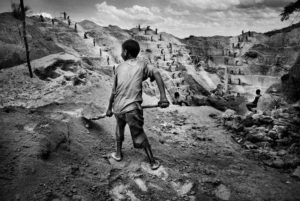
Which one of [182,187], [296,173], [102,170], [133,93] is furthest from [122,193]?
[296,173]

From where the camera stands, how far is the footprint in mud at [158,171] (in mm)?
3301

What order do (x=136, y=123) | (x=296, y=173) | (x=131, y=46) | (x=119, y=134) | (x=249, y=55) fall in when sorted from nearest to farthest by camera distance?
(x=136, y=123)
(x=131, y=46)
(x=119, y=134)
(x=296, y=173)
(x=249, y=55)

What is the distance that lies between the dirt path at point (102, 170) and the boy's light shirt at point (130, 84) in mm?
953

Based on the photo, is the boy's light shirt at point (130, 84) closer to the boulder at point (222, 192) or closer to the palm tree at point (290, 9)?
the boulder at point (222, 192)

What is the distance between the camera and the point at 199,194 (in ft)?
9.99

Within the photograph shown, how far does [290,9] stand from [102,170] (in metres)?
9.31

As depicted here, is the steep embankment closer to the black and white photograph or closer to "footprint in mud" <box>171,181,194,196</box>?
the black and white photograph

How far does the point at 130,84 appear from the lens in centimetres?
314

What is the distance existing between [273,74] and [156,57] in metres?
19.7

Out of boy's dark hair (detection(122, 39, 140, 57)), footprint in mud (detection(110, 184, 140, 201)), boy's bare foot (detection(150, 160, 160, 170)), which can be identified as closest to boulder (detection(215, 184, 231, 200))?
boy's bare foot (detection(150, 160, 160, 170))

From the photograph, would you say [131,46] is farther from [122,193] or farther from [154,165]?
[122,193]

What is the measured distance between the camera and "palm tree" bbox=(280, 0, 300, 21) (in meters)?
8.63

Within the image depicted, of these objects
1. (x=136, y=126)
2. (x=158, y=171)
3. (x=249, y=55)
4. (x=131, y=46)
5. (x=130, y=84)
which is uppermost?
(x=249, y=55)

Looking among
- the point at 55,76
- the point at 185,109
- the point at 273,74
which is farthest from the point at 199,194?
the point at 273,74
